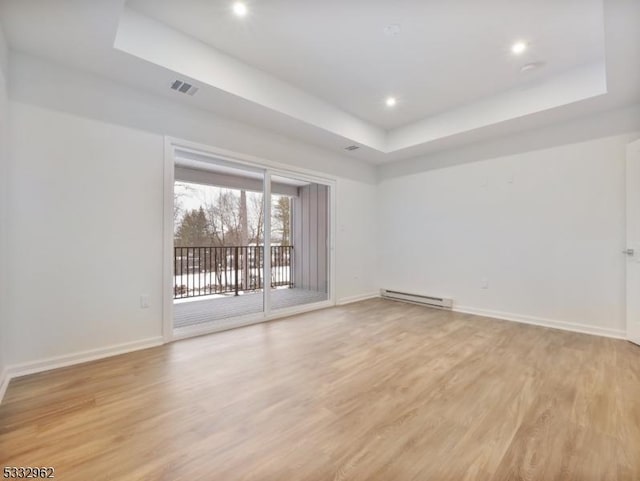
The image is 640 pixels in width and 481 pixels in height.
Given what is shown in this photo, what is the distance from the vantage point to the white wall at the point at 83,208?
237 centimetres

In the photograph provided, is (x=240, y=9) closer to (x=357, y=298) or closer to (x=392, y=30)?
(x=392, y=30)

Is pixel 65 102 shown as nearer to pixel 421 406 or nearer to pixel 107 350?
pixel 107 350

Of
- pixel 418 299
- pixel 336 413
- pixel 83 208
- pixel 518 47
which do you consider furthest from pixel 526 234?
pixel 83 208

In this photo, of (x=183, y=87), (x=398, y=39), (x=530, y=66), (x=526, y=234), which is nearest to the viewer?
(x=398, y=39)

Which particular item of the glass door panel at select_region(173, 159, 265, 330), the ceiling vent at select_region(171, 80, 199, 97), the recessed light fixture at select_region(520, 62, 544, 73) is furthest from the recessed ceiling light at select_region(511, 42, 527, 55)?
the glass door panel at select_region(173, 159, 265, 330)

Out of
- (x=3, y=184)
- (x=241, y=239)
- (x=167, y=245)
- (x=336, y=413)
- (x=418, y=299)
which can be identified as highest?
(x=3, y=184)

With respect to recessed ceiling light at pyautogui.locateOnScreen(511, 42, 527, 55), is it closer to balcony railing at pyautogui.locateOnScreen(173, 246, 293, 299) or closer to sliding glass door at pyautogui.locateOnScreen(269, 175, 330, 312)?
sliding glass door at pyautogui.locateOnScreen(269, 175, 330, 312)

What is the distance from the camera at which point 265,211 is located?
13.3 feet

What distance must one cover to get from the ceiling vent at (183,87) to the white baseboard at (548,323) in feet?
15.0

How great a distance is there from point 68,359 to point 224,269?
356 centimetres

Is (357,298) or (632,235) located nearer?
(632,235)

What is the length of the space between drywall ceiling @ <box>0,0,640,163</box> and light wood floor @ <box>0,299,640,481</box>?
2616mm

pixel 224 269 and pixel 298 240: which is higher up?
pixel 298 240

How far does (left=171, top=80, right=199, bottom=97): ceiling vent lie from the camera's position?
2.79 metres
